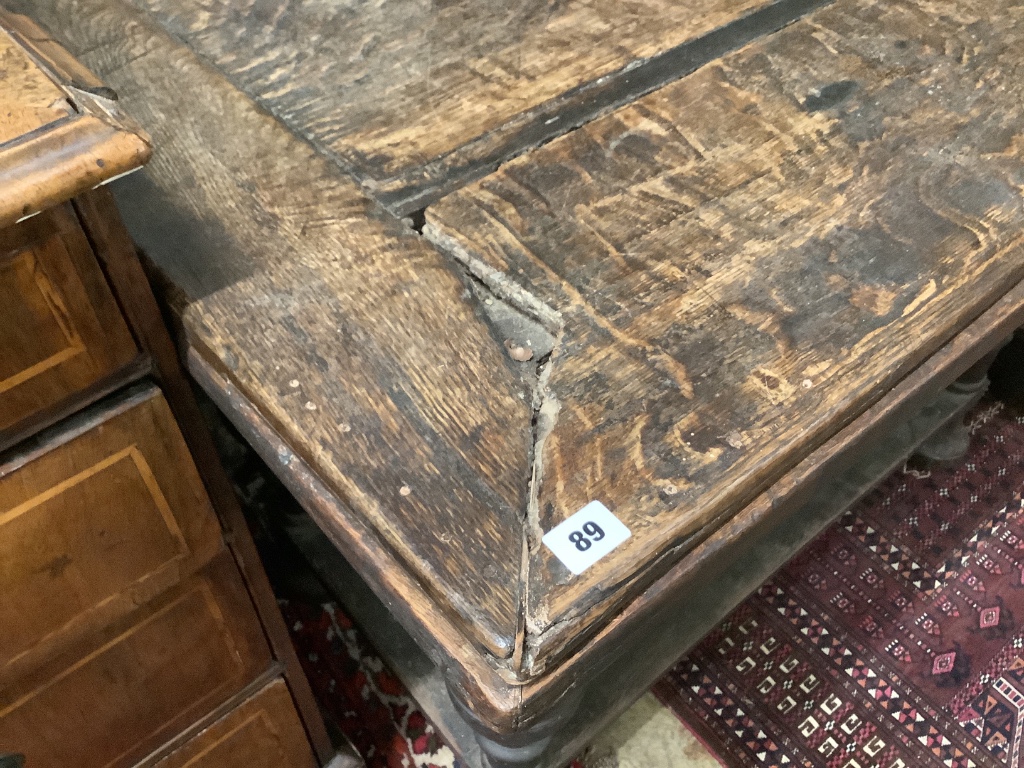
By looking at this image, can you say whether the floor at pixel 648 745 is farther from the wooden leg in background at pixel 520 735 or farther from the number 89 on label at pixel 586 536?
the number 89 on label at pixel 586 536

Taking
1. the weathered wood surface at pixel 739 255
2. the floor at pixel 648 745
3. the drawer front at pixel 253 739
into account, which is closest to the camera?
the weathered wood surface at pixel 739 255

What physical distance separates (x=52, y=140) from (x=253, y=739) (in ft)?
2.26

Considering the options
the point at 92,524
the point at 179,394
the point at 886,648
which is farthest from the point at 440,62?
the point at 886,648

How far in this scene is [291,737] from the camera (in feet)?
Result: 3.06

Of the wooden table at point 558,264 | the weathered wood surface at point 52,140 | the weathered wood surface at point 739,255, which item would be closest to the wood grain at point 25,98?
the weathered wood surface at point 52,140

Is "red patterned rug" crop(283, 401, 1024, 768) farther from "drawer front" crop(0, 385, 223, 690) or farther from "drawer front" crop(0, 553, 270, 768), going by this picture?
"drawer front" crop(0, 385, 223, 690)

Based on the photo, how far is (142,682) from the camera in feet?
2.43

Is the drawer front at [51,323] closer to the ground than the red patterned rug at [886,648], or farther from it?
farther from it

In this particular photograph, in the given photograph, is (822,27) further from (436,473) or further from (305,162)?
(436,473)

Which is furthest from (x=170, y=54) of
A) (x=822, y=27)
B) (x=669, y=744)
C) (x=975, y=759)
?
(x=975, y=759)

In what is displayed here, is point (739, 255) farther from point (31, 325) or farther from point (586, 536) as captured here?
point (31, 325)

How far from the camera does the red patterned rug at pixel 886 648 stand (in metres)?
1.18

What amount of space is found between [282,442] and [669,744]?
87cm

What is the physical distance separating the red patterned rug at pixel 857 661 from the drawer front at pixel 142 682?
1.47ft
